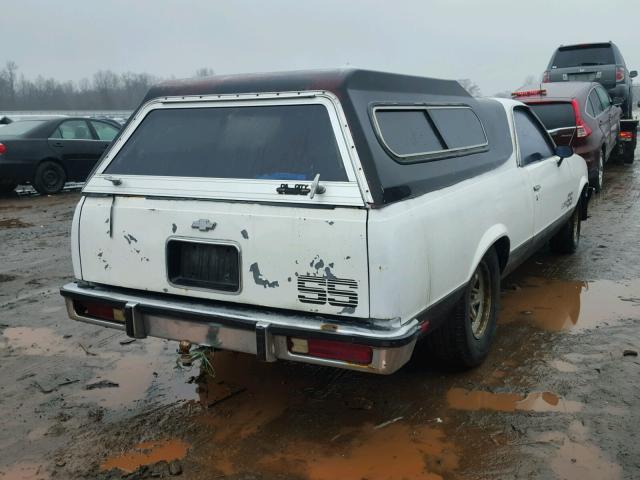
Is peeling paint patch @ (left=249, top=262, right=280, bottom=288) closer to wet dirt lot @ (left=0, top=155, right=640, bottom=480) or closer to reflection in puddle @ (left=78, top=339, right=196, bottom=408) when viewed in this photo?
wet dirt lot @ (left=0, top=155, right=640, bottom=480)

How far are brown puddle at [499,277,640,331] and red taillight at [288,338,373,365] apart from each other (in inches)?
88.7

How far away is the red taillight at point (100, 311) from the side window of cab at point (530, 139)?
3.09 meters

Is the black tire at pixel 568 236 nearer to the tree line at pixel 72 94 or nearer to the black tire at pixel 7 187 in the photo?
the black tire at pixel 7 187

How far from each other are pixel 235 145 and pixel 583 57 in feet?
44.9

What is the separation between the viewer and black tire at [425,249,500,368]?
3457 millimetres

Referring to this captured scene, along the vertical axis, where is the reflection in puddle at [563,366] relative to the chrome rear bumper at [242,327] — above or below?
below

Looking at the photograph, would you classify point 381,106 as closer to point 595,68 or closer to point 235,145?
point 235,145

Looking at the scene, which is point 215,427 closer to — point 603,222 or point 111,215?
point 111,215

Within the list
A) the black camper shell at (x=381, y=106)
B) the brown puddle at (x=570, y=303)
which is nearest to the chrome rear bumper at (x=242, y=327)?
the black camper shell at (x=381, y=106)

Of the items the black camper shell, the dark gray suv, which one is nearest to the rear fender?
the black camper shell

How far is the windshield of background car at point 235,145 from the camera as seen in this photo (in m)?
2.99

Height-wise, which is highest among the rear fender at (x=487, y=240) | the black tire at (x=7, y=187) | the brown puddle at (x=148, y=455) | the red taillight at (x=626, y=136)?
the red taillight at (x=626, y=136)

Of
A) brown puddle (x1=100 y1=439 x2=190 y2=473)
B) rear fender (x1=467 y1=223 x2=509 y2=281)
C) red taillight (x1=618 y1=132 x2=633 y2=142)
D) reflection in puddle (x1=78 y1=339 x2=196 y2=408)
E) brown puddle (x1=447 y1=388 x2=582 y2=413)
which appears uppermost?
red taillight (x1=618 y1=132 x2=633 y2=142)

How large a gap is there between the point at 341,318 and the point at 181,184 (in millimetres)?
1146
